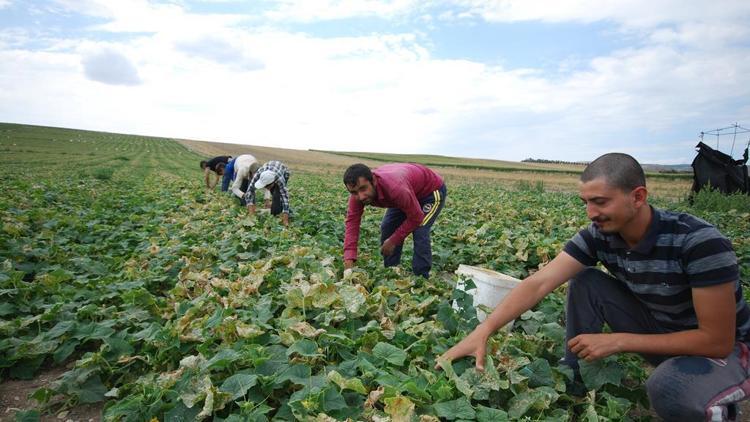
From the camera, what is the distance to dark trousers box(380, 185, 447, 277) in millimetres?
4797

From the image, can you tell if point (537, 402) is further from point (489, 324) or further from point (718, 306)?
point (718, 306)

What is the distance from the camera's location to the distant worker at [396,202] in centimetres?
417

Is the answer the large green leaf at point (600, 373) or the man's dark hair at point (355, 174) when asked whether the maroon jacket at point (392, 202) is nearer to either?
the man's dark hair at point (355, 174)

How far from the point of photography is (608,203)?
215 cm

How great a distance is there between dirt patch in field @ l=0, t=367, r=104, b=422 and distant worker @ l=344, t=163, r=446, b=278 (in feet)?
7.67

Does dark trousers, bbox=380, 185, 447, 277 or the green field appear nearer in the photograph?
the green field

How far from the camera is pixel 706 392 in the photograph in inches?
82.2

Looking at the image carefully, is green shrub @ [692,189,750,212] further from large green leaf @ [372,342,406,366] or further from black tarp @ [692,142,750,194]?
large green leaf @ [372,342,406,366]

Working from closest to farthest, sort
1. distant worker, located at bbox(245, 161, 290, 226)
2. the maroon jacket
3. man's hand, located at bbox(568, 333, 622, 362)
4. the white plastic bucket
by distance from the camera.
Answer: man's hand, located at bbox(568, 333, 622, 362) < the white plastic bucket < the maroon jacket < distant worker, located at bbox(245, 161, 290, 226)

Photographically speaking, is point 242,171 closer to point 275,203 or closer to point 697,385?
point 275,203

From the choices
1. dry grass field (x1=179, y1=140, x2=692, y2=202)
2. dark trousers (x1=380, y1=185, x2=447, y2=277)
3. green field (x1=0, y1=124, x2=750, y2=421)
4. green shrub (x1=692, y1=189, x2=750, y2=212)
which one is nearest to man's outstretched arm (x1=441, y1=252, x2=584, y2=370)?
green field (x1=0, y1=124, x2=750, y2=421)

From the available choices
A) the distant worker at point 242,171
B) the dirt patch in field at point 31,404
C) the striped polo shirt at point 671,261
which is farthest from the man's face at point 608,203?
the distant worker at point 242,171

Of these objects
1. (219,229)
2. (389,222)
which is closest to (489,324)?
(389,222)

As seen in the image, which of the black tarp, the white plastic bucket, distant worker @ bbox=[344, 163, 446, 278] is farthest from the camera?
the black tarp
